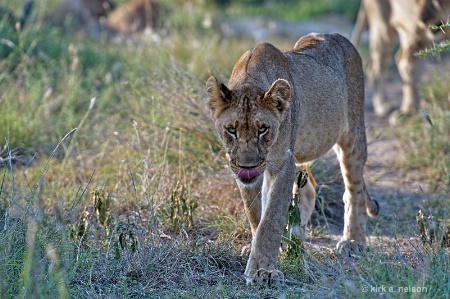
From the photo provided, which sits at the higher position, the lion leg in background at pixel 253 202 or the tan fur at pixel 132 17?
the tan fur at pixel 132 17

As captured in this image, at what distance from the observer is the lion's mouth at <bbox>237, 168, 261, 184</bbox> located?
13.2ft

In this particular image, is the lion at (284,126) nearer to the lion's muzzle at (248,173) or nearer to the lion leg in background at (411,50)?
the lion's muzzle at (248,173)

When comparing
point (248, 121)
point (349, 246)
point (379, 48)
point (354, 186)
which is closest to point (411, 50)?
point (379, 48)

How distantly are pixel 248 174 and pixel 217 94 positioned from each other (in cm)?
42

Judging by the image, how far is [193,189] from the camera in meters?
Answer: 5.75

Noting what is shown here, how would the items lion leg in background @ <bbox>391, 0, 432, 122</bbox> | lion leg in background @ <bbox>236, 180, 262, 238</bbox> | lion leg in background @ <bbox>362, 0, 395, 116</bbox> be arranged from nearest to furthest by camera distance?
1. lion leg in background @ <bbox>236, 180, 262, 238</bbox>
2. lion leg in background @ <bbox>391, 0, 432, 122</bbox>
3. lion leg in background @ <bbox>362, 0, 395, 116</bbox>

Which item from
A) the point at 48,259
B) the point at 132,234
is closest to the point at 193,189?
the point at 132,234

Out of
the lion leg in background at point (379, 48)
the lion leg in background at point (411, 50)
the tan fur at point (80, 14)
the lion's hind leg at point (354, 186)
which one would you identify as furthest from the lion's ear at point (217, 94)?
the tan fur at point (80, 14)

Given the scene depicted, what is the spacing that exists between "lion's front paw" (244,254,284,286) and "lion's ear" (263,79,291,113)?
0.75 metres

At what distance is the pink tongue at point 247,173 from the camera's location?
4031 mm

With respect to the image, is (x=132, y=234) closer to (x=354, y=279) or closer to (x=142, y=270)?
(x=142, y=270)

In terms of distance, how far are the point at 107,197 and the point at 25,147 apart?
6.90 feet

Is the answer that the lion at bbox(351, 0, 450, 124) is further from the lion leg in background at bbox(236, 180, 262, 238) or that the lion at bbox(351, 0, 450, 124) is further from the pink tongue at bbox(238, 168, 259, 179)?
the pink tongue at bbox(238, 168, 259, 179)

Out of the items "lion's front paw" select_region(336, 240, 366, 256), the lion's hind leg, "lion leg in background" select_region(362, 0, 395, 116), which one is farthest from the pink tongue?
"lion leg in background" select_region(362, 0, 395, 116)
